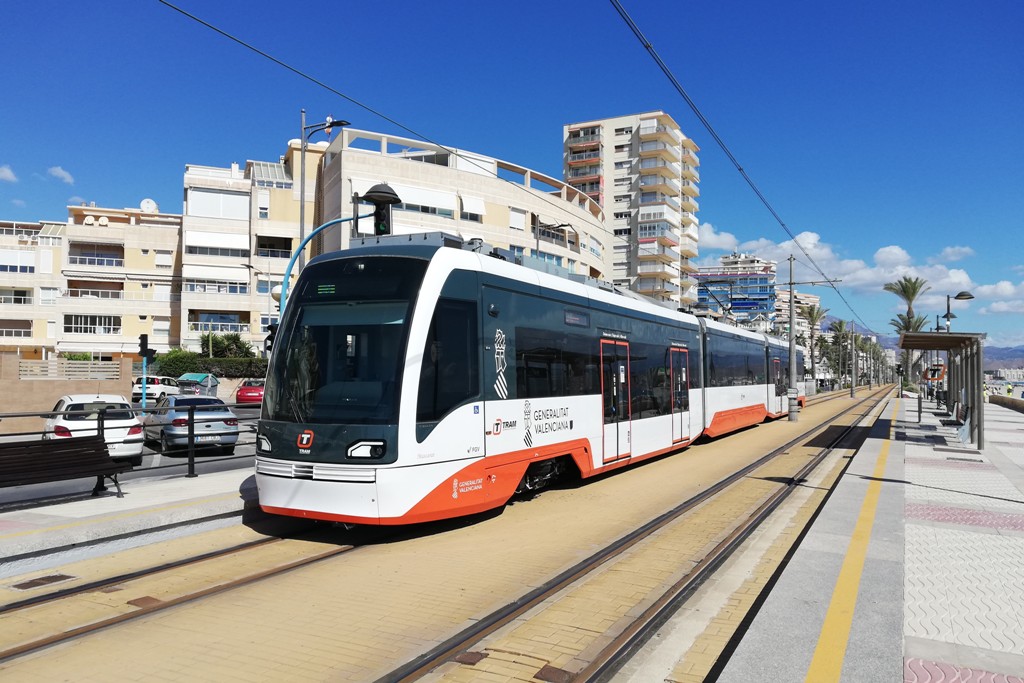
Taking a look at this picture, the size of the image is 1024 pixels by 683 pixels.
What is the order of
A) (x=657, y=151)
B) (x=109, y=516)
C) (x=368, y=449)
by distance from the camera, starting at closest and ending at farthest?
(x=368, y=449) < (x=109, y=516) < (x=657, y=151)

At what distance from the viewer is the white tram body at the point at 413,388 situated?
755 cm

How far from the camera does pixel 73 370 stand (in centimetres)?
2970

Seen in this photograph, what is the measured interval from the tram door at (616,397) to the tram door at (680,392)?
311cm

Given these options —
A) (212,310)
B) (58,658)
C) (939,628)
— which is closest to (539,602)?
(939,628)

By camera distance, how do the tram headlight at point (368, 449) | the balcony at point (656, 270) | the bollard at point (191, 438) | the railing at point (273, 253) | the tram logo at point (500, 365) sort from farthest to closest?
the balcony at point (656, 270) < the railing at point (273, 253) < the bollard at point (191, 438) < the tram logo at point (500, 365) < the tram headlight at point (368, 449)

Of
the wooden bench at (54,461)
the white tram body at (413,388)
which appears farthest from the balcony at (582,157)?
the wooden bench at (54,461)

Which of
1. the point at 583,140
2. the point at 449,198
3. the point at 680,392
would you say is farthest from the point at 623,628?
the point at 583,140

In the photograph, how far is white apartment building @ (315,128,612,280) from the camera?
52875mm

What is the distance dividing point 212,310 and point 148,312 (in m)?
6.94

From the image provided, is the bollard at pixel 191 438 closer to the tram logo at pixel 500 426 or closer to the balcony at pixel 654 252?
the tram logo at pixel 500 426

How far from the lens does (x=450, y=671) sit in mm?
4559

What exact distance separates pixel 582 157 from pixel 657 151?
1091 centimetres

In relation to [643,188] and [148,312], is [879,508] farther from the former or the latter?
[643,188]

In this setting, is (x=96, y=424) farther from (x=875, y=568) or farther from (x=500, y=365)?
(x=875, y=568)
